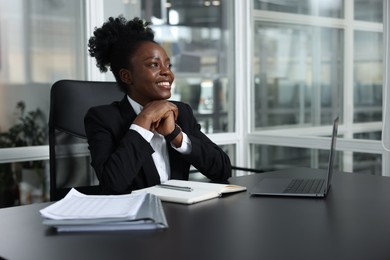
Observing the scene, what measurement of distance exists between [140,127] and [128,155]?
117 mm

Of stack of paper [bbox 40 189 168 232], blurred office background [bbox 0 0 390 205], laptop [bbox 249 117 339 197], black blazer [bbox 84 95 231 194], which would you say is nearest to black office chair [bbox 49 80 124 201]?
blurred office background [bbox 0 0 390 205]

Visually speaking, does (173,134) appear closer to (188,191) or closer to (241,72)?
(188,191)

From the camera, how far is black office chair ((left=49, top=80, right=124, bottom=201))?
2.30 meters

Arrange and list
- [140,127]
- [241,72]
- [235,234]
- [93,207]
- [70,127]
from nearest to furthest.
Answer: [235,234] → [93,207] → [140,127] → [70,127] → [241,72]

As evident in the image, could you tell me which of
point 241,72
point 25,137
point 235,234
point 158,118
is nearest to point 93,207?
point 235,234

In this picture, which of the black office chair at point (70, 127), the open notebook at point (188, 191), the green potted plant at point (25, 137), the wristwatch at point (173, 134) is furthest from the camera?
the green potted plant at point (25, 137)

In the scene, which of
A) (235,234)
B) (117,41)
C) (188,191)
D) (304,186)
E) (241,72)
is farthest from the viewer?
(241,72)

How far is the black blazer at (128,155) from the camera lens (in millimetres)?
1762

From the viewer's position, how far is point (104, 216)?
1.19 meters

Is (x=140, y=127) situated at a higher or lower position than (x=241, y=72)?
lower

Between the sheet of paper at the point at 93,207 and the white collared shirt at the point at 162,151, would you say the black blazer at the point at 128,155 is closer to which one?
the white collared shirt at the point at 162,151

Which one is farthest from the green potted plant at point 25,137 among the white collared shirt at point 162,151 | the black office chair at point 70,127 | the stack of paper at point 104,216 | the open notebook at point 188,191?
the stack of paper at point 104,216

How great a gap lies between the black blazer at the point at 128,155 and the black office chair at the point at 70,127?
1.04 feet

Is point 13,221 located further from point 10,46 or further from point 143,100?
point 10,46
